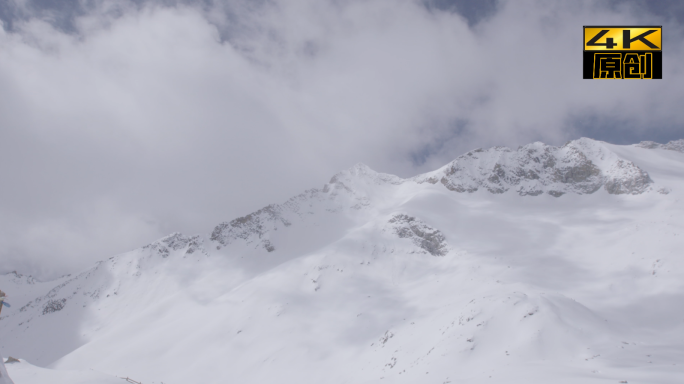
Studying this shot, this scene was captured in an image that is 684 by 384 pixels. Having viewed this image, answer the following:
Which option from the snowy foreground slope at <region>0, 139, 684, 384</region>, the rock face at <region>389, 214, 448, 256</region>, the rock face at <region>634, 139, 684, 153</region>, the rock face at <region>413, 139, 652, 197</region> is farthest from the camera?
the rock face at <region>634, 139, 684, 153</region>

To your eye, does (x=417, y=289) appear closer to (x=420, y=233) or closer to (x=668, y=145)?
(x=420, y=233)

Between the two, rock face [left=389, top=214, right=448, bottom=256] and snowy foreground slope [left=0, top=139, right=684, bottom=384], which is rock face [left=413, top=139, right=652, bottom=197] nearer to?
snowy foreground slope [left=0, top=139, right=684, bottom=384]

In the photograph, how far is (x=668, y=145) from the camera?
142750mm

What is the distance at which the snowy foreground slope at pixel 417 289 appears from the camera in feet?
128

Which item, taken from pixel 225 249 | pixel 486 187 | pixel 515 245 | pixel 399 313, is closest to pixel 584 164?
pixel 486 187

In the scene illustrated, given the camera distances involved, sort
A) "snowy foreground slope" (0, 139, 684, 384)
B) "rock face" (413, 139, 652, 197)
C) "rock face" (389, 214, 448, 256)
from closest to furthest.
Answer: "snowy foreground slope" (0, 139, 684, 384), "rock face" (389, 214, 448, 256), "rock face" (413, 139, 652, 197)

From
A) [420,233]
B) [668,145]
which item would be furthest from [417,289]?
[668,145]

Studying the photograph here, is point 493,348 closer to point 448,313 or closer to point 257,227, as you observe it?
point 448,313

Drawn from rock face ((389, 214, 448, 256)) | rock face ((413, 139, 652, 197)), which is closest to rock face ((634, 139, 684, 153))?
rock face ((413, 139, 652, 197))

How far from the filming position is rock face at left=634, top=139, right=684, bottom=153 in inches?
5551

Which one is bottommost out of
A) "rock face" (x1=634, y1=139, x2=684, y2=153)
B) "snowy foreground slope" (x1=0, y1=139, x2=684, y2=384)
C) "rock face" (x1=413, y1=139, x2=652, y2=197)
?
"snowy foreground slope" (x1=0, y1=139, x2=684, y2=384)

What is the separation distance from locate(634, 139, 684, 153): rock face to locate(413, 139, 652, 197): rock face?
31212 mm

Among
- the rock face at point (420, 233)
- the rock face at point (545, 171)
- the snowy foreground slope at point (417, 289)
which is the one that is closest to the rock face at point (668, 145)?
the snowy foreground slope at point (417, 289)

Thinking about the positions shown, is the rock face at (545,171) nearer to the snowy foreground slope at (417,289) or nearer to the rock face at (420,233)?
the snowy foreground slope at (417,289)
